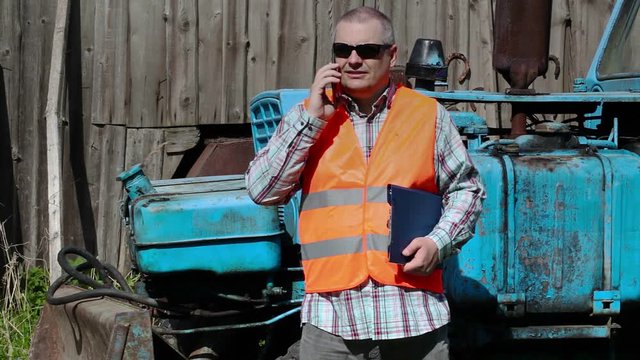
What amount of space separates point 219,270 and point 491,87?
3.47m

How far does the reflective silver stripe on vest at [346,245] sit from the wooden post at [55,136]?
3251mm

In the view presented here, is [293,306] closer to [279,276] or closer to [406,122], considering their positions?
[279,276]

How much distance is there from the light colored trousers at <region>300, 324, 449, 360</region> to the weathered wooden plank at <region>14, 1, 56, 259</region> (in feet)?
12.1

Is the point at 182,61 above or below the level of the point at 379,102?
above

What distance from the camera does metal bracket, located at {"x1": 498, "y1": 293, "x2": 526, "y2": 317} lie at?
3.87 m

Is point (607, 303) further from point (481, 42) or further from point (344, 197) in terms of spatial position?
point (481, 42)

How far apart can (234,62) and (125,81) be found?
66cm

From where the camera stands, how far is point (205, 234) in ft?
12.8

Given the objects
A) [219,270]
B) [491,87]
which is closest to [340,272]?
[219,270]

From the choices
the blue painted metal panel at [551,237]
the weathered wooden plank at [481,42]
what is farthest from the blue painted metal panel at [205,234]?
the weathered wooden plank at [481,42]

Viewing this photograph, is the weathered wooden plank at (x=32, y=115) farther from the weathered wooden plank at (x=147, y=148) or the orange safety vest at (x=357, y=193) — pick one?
the orange safety vest at (x=357, y=193)

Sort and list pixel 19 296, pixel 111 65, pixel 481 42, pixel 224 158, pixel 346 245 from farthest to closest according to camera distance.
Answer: pixel 481 42
pixel 111 65
pixel 224 158
pixel 19 296
pixel 346 245

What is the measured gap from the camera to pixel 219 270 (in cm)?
394

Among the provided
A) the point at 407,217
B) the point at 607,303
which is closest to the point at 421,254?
the point at 407,217
